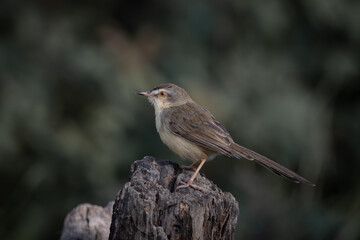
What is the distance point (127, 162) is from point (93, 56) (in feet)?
5.74

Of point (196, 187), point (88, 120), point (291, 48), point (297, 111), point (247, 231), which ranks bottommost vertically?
point (247, 231)

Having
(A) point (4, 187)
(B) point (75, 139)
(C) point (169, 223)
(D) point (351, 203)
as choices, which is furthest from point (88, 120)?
(C) point (169, 223)

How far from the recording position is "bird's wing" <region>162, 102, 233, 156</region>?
5.06m

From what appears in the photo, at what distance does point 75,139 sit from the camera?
7957 mm

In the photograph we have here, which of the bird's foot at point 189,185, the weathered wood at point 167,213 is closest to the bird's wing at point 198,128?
the bird's foot at point 189,185

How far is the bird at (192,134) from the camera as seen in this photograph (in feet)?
16.4

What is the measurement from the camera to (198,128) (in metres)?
5.29

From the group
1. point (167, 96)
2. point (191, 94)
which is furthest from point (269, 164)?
point (191, 94)

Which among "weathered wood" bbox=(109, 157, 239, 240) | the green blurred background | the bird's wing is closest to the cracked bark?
"weathered wood" bbox=(109, 157, 239, 240)

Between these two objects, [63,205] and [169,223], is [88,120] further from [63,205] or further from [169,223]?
[169,223]

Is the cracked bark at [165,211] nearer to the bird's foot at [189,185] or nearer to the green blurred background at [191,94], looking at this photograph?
the bird's foot at [189,185]

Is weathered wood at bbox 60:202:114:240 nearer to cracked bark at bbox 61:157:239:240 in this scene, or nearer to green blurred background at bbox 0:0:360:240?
cracked bark at bbox 61:157:239:240

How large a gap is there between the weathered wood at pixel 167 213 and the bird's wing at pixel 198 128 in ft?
3.45

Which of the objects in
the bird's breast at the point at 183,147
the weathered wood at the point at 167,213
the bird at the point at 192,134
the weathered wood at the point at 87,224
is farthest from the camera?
the bird's breast at the point at 183,147
